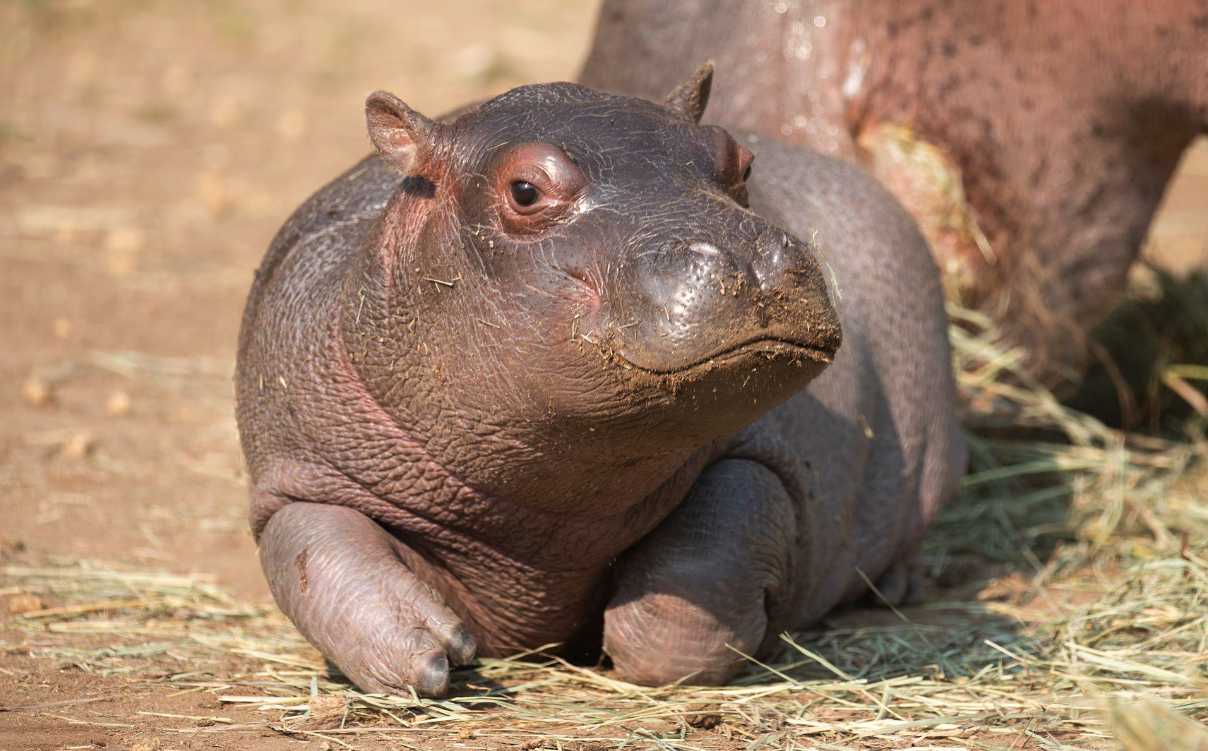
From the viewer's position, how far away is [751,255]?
9.99 feet

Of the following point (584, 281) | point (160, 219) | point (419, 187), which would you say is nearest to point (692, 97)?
point (419, 187)

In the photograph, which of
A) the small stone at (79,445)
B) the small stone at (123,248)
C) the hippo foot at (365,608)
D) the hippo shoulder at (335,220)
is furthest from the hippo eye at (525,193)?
the small stone at (123,248)

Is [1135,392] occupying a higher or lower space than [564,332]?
lower

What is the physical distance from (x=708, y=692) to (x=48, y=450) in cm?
315

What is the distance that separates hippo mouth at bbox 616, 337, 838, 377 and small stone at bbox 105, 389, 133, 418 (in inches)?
152

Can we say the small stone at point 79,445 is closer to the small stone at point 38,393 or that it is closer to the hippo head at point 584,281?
the small stone at point 38,393

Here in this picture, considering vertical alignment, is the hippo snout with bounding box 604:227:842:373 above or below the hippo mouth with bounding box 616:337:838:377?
above

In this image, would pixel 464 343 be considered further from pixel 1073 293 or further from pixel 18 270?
pixel 18 270

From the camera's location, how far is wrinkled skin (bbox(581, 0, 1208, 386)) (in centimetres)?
595

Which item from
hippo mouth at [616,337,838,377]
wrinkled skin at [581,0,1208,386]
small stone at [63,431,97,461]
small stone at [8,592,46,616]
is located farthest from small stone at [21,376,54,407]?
hippo mouth at [616,337,838,377]

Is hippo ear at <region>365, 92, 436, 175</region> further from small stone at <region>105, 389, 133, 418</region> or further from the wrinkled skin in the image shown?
small stone at <region>105, 389, 133, 418</region>

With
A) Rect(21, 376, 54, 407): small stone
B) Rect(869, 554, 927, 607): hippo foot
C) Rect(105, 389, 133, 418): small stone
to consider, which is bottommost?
Rect(869, 554, 927, 607): hippo foot

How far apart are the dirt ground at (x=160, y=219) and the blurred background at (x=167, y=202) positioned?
17 mm

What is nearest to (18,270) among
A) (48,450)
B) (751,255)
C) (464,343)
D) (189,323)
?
(189,323)
